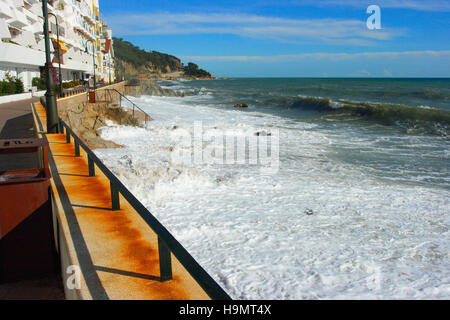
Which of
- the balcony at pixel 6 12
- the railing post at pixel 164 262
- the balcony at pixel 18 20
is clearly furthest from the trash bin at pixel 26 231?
the balcony at pixel 18 20

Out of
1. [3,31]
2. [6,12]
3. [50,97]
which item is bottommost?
[50,97]

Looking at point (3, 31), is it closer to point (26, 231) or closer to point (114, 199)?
point (26, 231)

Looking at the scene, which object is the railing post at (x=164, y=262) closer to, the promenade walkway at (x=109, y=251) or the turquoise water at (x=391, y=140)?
the promenade walkway at (x=109, y=251)

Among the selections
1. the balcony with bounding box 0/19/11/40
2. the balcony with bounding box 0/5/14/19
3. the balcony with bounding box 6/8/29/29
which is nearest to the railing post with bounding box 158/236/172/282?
the balcony with bounding box 0/19/11/40

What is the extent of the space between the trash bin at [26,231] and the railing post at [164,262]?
205 cm

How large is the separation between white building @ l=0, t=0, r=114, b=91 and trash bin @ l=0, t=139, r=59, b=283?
33.0m

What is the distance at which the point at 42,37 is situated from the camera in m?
49.6

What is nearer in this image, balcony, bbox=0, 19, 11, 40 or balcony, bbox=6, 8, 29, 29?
balcony, bbox=0, 19, 11, 40

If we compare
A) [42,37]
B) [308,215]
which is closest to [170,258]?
[308,215]

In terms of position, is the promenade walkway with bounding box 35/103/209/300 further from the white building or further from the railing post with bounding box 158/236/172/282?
the white building

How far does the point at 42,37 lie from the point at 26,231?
174ft

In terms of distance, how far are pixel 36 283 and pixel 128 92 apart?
5345cm

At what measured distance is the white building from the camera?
3616 centimetres

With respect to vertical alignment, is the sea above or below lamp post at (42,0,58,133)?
below
